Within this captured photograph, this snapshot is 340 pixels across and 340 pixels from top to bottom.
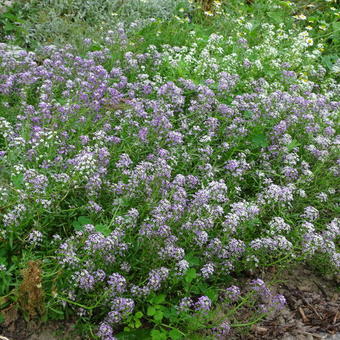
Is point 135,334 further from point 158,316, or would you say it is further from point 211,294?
point 211,294

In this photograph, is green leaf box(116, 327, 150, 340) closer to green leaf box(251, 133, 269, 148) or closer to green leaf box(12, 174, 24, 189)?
green leaf box(12, 174, 24, 189)

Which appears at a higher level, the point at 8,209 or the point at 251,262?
the point at 8,209

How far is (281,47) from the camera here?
23.9 feet

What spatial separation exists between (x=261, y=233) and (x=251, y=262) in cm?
34

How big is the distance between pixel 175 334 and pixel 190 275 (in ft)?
1.36

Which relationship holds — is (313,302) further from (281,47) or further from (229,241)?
(281,47)

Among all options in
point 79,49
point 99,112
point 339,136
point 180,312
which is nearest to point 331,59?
point 339,136

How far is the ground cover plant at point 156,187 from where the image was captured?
10.4 feet

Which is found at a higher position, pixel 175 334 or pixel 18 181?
pixel 18 181

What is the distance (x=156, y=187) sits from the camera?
3.74 m

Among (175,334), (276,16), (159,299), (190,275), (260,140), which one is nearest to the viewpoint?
(175,334)

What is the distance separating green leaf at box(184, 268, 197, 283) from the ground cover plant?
0.08 feet

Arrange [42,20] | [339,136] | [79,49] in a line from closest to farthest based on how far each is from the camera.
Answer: [339,136] → [79,49] → [42,20]

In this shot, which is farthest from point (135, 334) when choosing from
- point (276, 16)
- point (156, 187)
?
point (276, 16)
